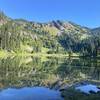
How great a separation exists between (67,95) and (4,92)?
31.7ft

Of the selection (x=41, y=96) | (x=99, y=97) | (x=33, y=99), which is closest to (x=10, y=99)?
(x=33, y=99)

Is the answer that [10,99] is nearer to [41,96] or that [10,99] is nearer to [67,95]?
[41,96]

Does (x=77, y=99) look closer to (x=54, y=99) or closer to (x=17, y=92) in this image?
(x=54, y=99)

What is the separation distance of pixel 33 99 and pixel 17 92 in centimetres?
674

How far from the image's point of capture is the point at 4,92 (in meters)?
46.2

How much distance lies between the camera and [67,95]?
44.3m

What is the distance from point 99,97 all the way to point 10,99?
1171cm

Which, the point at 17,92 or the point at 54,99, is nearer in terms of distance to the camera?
the point at 54,99

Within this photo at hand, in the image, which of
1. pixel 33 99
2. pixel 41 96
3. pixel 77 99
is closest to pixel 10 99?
pixel 33 99

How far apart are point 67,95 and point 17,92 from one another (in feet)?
26.3

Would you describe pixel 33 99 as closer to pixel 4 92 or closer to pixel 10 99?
pixel 10 99

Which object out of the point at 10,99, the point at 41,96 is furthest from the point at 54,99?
the point at 10,99

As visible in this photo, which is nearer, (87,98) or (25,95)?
(87,98)

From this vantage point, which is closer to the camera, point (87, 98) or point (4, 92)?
point (87, 98)
